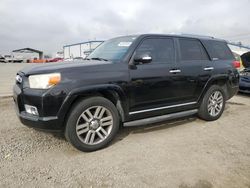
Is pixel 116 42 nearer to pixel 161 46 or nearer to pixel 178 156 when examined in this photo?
pixel 161 46

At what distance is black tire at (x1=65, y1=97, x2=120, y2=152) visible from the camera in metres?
3.45

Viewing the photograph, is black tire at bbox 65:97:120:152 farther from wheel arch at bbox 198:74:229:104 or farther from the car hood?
wheel arch at bbox 198:74:229:104

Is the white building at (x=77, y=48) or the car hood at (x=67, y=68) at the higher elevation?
the white building at (x=77, y=48)

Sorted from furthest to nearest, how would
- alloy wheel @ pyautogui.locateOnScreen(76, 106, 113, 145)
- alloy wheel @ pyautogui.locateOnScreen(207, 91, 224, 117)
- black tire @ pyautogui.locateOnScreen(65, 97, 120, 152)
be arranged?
alloy wheel @ pyautogui.locateOnScreen(207, 91, 224, 117) → alloy wheel @ pyautogui.locateOnScreen(76, 106, 113, 145) → black tire @ pyautogui.locateOnScreen(65, 97, 120, 152)

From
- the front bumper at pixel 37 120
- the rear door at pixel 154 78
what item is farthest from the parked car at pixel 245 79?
the front bumper at pixel 37 120

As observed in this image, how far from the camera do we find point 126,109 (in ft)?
13.0

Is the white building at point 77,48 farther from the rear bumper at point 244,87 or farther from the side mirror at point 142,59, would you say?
the side mirror at point 142,59

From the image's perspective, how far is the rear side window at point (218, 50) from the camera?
211 inches

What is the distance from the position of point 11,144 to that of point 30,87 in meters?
1.15

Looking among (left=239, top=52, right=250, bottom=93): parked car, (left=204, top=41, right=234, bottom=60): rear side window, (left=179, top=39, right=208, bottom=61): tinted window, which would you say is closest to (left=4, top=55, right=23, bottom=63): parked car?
(left=239, top=52, right=250, bottom=93): parked car

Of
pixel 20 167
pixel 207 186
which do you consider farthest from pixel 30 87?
pixel 207 186

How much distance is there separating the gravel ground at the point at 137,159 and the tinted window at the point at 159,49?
4.58ft

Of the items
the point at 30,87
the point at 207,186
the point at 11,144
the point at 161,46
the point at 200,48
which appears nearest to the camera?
the point at 207,186

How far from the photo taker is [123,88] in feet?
12.5
